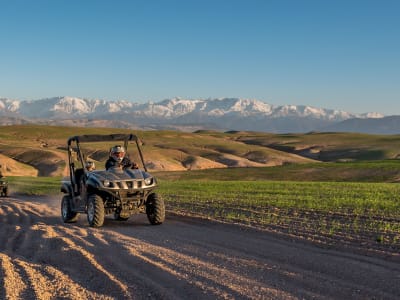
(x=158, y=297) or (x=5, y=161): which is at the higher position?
(x=158, y=297)

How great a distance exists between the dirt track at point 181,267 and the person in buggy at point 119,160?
2470mm

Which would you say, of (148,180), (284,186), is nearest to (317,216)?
(148,180)

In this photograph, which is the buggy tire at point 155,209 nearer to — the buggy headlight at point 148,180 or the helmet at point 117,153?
the buggy headlight at point 148,180

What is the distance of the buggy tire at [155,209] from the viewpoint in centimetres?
1534

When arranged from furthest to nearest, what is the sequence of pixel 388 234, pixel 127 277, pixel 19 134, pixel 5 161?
pixel 19 134 < pixel 5 161 < pixel 388 234 < pixel 127 277

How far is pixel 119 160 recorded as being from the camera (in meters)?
15.8

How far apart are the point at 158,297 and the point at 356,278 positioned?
330 centimetres

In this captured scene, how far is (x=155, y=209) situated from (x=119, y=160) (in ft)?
6.08

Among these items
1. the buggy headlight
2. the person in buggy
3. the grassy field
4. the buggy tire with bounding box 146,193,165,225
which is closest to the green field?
the grassy field

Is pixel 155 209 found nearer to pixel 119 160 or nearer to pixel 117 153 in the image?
pixel 119 160

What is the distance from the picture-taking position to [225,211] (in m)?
19.3

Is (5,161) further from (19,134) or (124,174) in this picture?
(19,134)

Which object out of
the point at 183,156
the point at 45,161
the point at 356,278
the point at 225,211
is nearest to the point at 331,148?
the point at 183,156


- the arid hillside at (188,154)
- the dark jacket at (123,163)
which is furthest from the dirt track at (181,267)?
the arid hillside at (188,154)
